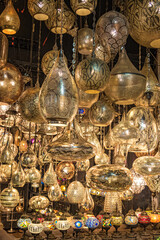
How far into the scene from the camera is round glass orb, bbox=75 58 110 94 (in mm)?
1277

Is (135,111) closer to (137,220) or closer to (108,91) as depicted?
(108,91)

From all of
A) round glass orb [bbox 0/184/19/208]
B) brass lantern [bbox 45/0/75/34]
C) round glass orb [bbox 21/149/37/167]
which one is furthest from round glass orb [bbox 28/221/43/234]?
brass lantern [bbox 45/0/75/34]

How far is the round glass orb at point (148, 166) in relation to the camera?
1.73 metres

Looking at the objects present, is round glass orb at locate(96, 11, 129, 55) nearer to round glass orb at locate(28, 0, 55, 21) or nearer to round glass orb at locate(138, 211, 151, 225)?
round glass orb at locate(28, 0, 55, 21)

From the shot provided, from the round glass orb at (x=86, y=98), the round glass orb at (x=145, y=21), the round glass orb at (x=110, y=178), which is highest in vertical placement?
the round glass orb at (x=145, y=21)

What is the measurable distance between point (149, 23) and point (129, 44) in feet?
13.0

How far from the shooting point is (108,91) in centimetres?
143

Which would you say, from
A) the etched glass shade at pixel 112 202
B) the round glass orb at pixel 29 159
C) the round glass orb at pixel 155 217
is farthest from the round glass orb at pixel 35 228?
the round glass orb at pixel 155 217

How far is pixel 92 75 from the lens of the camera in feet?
4.18

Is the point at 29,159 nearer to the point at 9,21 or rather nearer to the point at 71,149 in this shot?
the point at 9,21

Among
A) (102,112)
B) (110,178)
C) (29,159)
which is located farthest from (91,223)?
(110,178)

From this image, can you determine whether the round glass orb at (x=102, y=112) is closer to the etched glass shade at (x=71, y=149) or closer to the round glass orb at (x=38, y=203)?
the etched glass shade at (x=71, y=149)

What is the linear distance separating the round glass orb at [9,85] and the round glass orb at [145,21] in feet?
2.11

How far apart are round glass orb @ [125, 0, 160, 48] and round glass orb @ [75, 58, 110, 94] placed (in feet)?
0.81
